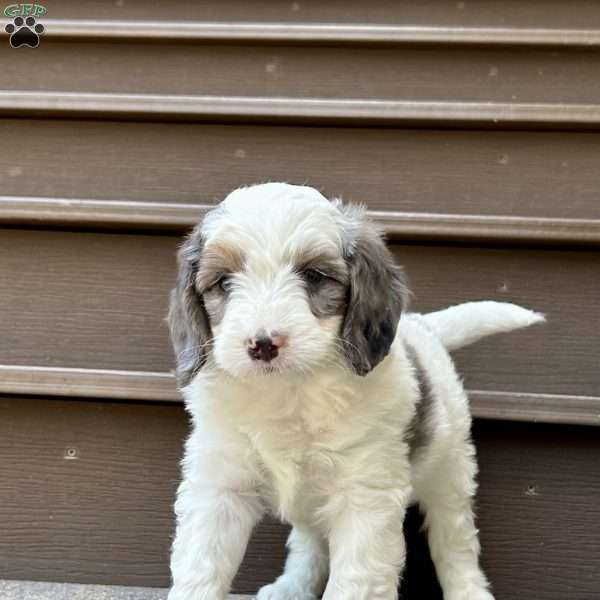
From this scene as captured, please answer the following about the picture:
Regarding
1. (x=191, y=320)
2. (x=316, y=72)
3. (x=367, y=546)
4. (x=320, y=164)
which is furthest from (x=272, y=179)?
(x=367, y=546)

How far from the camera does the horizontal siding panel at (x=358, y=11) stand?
7.68ft

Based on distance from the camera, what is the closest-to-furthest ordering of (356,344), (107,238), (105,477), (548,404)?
(356,344), (548,404), (105,477), (107,238)

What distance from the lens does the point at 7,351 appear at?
6.80 feet

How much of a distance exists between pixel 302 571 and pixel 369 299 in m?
0.65

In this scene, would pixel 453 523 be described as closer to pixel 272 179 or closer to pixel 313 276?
pixel 313 276

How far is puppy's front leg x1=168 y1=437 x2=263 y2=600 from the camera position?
1521 mm

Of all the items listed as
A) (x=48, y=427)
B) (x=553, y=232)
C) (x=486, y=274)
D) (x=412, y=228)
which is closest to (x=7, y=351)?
(x=48, y=427)

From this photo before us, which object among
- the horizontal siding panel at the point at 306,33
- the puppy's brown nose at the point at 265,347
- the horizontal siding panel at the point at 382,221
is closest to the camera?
the puppy's brown nose at the point at 265,347

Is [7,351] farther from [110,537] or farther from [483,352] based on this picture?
[483,352]

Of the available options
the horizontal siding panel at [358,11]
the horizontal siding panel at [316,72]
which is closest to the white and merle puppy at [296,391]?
the horizontal siding panel at [316,72]

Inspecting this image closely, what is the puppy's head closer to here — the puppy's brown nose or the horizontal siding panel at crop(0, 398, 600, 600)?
the puppy's brown nose

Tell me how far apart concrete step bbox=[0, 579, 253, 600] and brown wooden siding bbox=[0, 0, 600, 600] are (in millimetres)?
46

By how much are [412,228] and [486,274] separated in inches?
7.9

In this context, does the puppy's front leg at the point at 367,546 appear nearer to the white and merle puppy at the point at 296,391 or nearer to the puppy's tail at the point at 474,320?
the white and merle puppy at the point at 296,391
